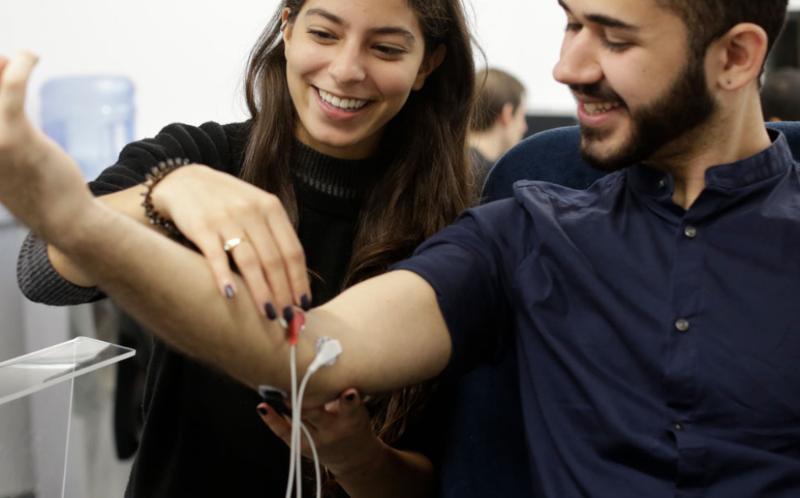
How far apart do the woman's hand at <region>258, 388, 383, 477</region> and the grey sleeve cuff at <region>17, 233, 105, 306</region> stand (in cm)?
30

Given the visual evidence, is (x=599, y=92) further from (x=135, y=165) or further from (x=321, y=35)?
(x=135, y=165)

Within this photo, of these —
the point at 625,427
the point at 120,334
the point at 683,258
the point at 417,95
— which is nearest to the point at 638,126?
the point at 683,258

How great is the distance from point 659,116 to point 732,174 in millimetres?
132

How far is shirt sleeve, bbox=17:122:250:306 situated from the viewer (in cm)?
132

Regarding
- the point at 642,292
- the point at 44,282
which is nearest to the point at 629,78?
the point at 642,292

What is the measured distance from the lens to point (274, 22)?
1642 millimetres

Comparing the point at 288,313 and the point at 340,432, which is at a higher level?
the point at 288,313

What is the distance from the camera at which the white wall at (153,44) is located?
3.39 meters

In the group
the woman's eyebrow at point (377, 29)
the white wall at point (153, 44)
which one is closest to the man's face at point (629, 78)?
the woman's eyebrow at point (377, 29)

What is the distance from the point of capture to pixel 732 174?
1.27 metres

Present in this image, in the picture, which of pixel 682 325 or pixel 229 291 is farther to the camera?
pixel 682 325

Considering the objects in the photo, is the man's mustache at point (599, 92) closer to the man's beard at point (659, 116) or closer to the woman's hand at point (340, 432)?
the man's beard at point (659, 116)

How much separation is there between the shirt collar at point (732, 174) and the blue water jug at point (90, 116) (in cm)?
263

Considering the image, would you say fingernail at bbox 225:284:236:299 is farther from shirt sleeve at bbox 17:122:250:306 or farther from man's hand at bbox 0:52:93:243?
shirt sleeve at bbox 17:122:250:306
